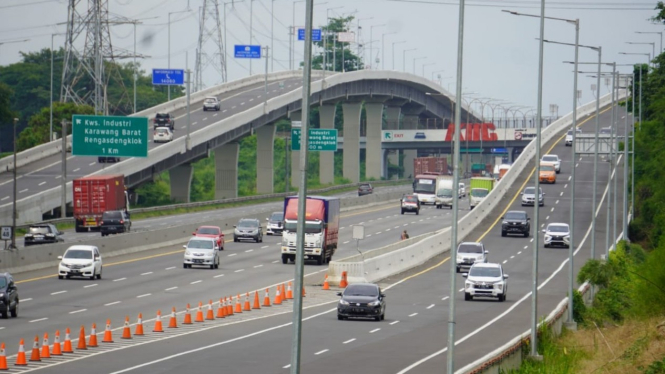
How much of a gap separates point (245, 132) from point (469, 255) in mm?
60186

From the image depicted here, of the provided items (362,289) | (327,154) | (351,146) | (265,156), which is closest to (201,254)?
(362,289)

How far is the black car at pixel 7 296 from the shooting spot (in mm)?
38125

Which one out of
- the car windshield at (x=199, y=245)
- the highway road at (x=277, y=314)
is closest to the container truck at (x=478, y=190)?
the highway road at (x=277, y=314)

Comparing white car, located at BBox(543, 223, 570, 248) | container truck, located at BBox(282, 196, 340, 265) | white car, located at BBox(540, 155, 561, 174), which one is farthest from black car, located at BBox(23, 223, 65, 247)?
white car, located at BBox(540, 155, 561, 174)

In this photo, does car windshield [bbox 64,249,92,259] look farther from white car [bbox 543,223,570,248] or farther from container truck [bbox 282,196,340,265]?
white car [bbox 543,223,570,248]

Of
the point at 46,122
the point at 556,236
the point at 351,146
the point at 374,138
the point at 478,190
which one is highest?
the point at 46,122

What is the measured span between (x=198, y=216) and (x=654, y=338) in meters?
69.3

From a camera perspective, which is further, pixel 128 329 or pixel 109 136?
pixel 109 136

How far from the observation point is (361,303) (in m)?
42.7

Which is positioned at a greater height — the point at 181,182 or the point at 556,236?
the point at 181,182

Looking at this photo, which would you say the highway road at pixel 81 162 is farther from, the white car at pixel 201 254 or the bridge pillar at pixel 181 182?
the white car at pixel 201 254

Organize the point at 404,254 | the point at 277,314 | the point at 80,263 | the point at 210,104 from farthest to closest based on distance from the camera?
the point at 210,104 → the point at 404,254 → the point at 80,263 → the point at 277,314

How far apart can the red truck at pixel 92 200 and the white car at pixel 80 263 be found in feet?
90.3

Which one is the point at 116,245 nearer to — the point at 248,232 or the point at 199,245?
the point at 199,245
